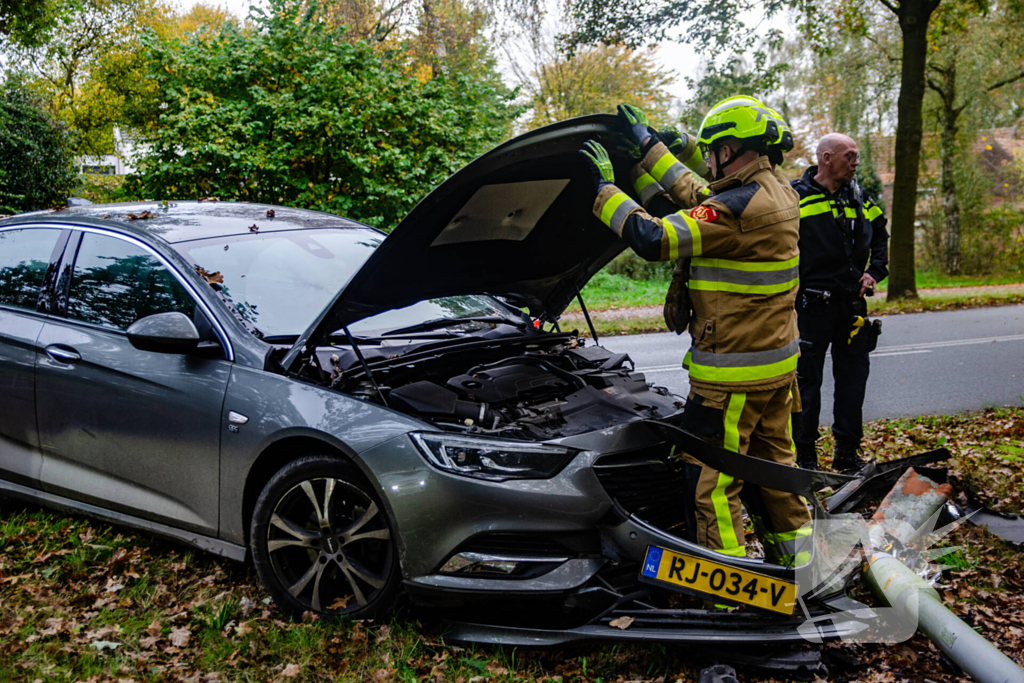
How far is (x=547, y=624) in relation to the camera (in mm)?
2822

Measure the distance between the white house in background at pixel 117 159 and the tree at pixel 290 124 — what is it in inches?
20.5

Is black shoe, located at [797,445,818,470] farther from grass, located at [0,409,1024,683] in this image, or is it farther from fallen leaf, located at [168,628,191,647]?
fallen leaf, located at [168,628,191,647]

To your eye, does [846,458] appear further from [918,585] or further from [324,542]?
[324,542]

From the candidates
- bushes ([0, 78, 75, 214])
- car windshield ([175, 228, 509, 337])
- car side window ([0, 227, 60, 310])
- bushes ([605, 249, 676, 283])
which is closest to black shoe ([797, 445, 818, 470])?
car windshield ([175, 228, 509, 337])

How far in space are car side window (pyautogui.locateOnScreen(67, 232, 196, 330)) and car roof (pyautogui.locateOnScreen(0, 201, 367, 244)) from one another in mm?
131

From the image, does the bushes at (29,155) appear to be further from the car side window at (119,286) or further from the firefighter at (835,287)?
the firefighter at (835,287)

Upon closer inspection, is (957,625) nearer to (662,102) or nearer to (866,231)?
(866,231)

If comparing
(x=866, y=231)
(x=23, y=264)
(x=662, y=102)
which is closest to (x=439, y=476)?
(x=23, y=264)

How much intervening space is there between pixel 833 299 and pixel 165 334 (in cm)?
370

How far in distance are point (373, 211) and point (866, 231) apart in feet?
24.9

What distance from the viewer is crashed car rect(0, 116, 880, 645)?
2662 millimetres

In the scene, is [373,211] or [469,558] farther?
[373,211]

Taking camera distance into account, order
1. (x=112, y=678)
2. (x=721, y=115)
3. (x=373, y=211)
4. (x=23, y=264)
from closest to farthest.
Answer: (x=112, y=678) < (x=721, y=115) < (x=23, y=264) < (x=373, y=211)

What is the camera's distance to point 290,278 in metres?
3.68
